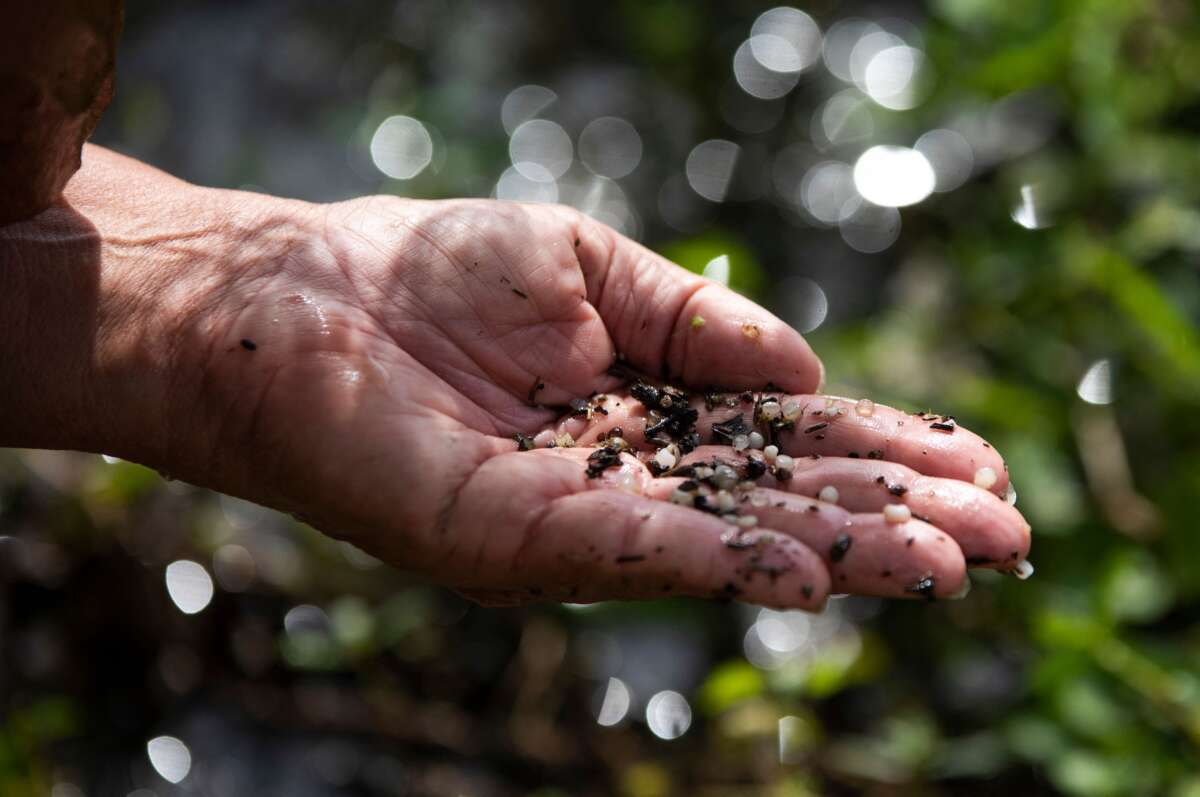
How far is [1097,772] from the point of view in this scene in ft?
8.47

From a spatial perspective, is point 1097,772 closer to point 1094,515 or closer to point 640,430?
point 1094,515

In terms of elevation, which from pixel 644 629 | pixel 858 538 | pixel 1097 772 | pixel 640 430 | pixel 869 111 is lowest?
pixel 644 629

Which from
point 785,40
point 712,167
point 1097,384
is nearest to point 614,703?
point 1097,384

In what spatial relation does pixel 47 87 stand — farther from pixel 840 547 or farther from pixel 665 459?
pixel 840 547

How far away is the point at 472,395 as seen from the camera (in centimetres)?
233

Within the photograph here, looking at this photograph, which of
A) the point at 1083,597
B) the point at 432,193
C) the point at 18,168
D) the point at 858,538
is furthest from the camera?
the point at 432,193

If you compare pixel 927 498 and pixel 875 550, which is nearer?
pixel 875 550

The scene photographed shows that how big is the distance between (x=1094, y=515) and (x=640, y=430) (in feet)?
5.29

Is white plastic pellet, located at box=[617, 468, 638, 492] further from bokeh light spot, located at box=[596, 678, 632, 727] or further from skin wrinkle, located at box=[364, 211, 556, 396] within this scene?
bokeh light spot, located at box=[596, 678, 632, 727]

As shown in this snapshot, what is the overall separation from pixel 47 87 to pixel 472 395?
40.1 inches

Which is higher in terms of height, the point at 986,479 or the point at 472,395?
the point at 986,479

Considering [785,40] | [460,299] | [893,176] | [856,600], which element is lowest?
[856,600]

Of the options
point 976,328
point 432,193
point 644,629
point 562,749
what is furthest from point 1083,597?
point 432,193

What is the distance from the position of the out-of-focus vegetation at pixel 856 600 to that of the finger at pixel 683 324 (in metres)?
0.84
